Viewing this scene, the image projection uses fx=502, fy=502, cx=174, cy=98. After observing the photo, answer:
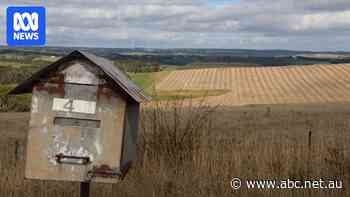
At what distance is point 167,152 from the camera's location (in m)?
5.54

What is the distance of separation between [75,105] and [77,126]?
136 millimetres

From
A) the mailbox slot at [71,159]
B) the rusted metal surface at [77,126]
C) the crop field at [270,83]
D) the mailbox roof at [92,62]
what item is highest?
Answer: the crop field at [270,83]

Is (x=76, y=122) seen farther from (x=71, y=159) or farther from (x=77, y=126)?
(x=71, y=159)

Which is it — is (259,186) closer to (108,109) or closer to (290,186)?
(290,186)

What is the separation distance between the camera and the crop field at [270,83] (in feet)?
159

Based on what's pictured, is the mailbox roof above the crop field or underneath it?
underneath

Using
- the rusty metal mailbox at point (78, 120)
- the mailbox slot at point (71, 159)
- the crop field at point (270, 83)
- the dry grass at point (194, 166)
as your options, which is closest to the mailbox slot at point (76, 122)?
the rusty metal mailbox at point (78, 120)

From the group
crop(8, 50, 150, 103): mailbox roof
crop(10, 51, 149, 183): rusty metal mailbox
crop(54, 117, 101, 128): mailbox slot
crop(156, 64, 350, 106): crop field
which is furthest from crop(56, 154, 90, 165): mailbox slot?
crop(156, 64, 350, 106): crop field

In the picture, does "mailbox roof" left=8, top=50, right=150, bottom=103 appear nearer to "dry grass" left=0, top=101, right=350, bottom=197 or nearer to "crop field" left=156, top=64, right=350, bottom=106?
"dry grass" left=0, top=101, right=350, bottom=197

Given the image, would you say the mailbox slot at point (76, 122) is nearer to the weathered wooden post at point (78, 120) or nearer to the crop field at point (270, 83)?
the weathered wooden post at point (78, 120)

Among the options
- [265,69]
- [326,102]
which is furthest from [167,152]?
[265,69]

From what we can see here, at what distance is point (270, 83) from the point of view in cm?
5897

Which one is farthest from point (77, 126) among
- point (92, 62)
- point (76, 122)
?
point (92, 62)

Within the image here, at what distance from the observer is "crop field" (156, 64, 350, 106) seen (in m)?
48.5
